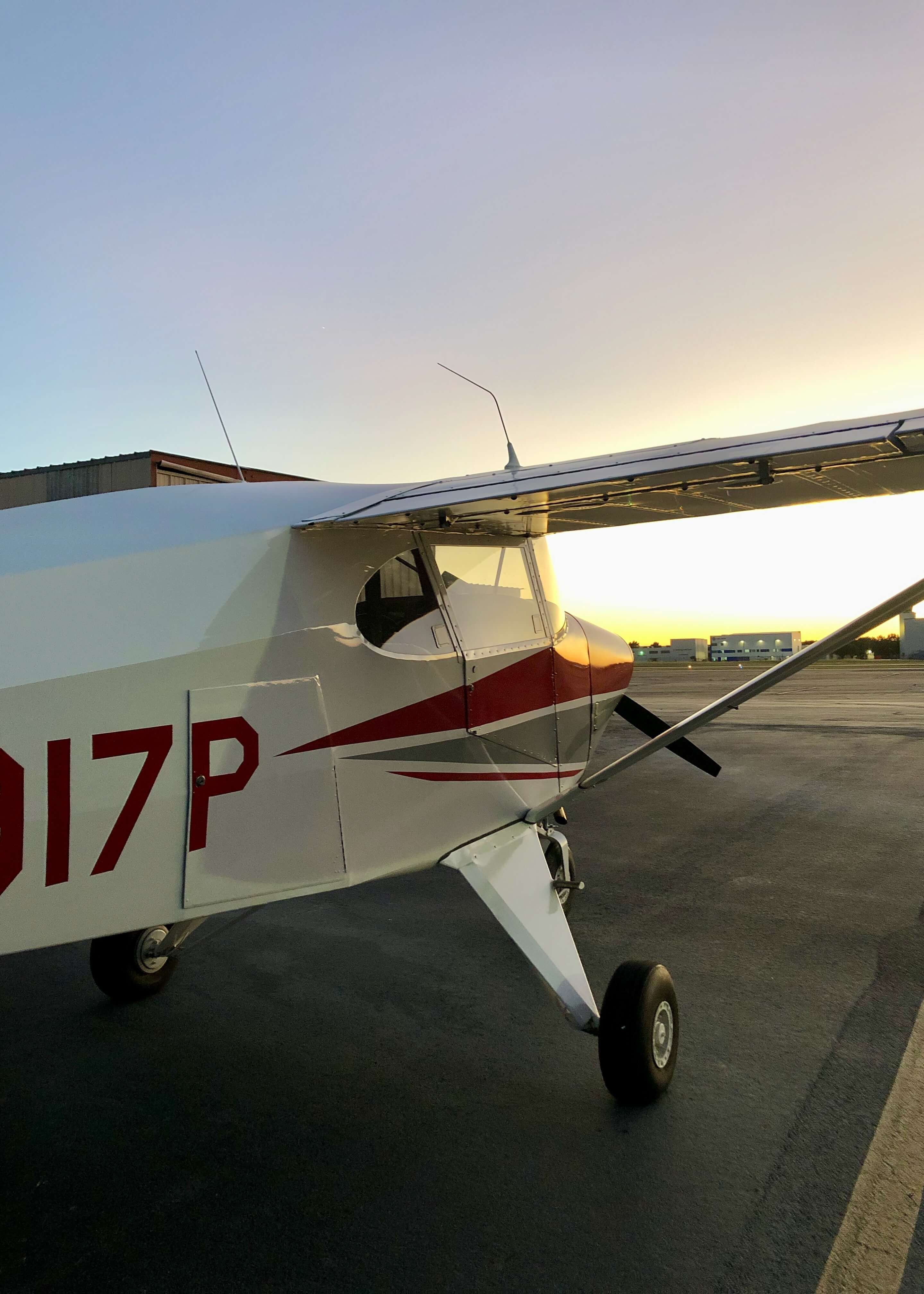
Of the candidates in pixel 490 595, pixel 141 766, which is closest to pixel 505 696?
pixel 490 595

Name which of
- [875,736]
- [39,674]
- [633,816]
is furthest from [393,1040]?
[875,736]

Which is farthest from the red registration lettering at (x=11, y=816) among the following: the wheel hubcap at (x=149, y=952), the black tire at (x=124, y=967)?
the wheel hubcap at (x=149, y=952)

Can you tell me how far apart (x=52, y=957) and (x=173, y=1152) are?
2.70 m

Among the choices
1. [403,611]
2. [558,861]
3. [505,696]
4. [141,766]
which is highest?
[403,611]

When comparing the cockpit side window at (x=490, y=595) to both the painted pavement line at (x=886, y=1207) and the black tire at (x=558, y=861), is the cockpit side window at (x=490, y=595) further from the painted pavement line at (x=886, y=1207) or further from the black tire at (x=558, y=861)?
the painted pavement line at (x=886, y=1207)

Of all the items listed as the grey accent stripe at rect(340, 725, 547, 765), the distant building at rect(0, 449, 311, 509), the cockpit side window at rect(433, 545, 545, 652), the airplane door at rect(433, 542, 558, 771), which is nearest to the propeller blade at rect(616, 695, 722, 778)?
the airplane door at rect(433, 542, 558, 771)

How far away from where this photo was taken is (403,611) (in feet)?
11.6

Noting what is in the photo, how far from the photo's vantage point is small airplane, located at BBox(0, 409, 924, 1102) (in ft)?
8.29

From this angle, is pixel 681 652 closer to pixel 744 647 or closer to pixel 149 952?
pixel 744 647

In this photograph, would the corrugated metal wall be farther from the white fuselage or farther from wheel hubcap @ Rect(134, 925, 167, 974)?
the white fuselage

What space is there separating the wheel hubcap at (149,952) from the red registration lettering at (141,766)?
2.19 meters

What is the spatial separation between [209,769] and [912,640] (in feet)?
192

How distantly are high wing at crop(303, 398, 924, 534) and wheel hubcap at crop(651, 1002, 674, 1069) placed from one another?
7.24 ft

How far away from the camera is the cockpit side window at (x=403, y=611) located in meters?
3.37
